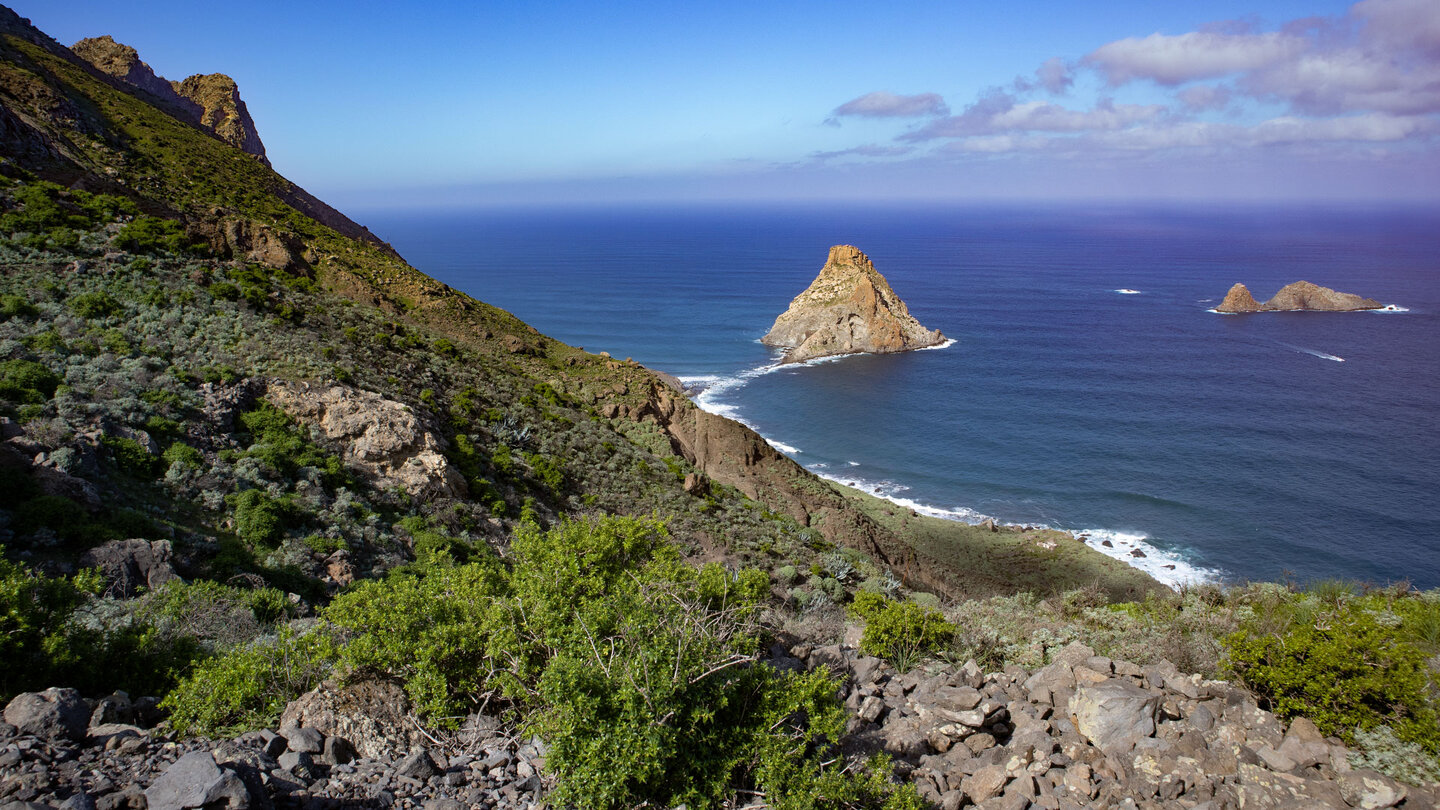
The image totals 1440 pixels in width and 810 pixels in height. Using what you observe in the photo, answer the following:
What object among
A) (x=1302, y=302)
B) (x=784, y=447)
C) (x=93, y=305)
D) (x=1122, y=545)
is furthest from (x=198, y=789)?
(x=1302, y=302)

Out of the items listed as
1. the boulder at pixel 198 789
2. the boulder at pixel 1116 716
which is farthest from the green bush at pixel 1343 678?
the boulder at pixel 198 789

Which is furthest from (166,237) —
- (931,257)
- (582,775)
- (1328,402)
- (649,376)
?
(931,257)

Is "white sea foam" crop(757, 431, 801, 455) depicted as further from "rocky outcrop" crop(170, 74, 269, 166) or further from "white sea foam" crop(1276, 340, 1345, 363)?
"white sea foam" crop(1276, 340, 1345, 363)

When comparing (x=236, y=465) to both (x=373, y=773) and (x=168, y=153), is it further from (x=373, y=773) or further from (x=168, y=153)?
(x=168, y=153)

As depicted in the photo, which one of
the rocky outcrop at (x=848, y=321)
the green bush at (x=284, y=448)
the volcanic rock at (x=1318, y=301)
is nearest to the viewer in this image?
the green bush at (x=284, y=448)

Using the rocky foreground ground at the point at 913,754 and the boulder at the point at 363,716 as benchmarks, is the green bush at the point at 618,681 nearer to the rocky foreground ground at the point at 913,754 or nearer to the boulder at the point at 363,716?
the boulder at the point at 363,716

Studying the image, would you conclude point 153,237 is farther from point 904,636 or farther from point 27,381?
point 904,636
